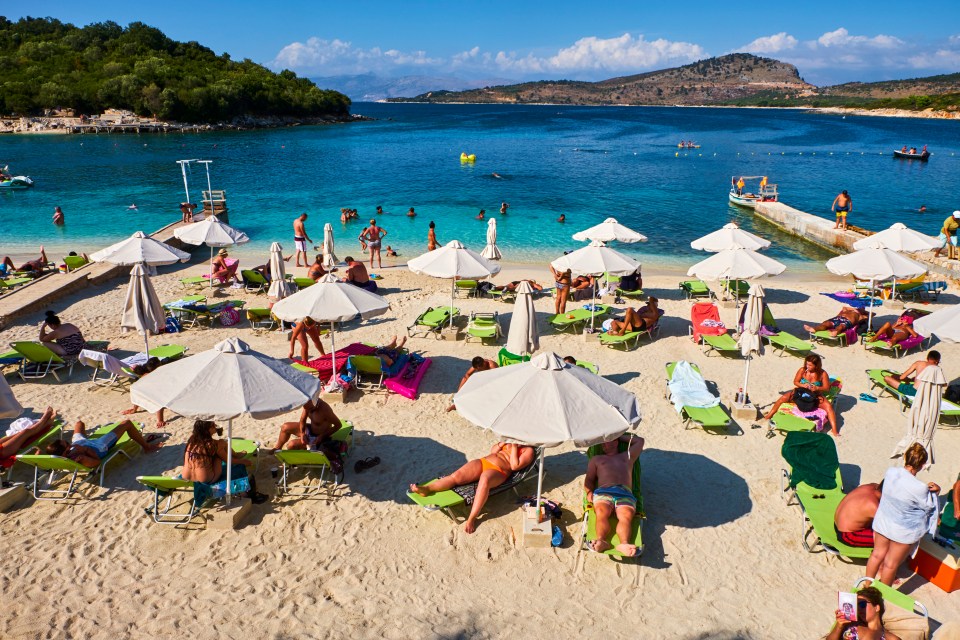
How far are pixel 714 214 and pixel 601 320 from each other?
20715 millimetres

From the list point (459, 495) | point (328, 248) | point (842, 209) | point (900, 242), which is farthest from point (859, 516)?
point (842, 209)

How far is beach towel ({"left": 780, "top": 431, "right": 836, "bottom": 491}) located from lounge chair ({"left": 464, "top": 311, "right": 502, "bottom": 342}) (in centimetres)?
611

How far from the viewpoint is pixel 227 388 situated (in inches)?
243

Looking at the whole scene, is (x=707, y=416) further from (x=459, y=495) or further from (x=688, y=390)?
(x=459, y=495)

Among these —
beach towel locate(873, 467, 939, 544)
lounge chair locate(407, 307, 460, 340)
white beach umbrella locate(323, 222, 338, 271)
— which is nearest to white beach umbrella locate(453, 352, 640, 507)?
beach towel locate(873, 467, 939, 544)

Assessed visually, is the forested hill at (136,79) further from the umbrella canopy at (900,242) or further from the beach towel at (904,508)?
the beach towel at (904,508)

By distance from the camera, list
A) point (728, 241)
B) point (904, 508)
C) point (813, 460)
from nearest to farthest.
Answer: point (904, 508), point (813, 460), point (728, 241)

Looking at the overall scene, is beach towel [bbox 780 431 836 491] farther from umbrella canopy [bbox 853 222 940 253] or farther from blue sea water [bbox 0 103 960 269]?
blue sea water [bbox 0 103 960 269]

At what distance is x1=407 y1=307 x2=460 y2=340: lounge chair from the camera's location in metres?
12.4

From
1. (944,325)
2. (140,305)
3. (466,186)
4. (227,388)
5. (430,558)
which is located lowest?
(430,558)

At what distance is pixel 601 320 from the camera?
13.4 metres

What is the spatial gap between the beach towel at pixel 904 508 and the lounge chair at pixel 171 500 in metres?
6.68

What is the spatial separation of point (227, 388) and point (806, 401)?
774 cm

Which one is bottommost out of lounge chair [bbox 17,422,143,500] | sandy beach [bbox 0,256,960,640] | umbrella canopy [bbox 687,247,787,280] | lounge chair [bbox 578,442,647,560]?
sandy beach [bbox 0,256,960,640]
